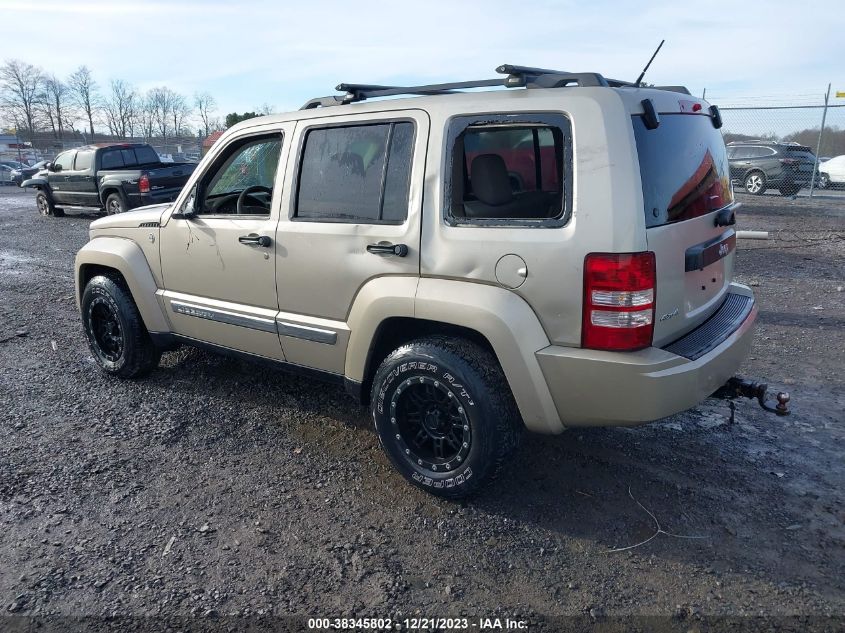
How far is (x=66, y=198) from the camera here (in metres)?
15.7

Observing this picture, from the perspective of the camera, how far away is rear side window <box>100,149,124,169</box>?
1488cm

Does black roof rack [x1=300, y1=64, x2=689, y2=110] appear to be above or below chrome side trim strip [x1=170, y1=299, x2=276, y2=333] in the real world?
above

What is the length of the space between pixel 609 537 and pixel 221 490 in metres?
1.95

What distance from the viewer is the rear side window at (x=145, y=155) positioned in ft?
49.8

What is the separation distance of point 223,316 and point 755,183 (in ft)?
56.7

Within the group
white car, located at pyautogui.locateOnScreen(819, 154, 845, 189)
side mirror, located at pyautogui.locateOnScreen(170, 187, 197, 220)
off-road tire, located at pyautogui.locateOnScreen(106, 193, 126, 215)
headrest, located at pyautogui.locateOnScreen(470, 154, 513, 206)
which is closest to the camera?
headrest, located at pyautogui.locateOnScreen(470, 154, 513, 206)

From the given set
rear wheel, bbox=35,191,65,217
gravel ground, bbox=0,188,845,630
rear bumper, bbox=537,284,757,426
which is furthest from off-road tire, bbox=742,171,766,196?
rear wheel, bbox=35,191,65,217

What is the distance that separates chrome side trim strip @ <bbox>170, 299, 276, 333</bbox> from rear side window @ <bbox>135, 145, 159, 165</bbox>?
1232cm

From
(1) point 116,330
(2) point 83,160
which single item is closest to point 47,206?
(2) point 83,160

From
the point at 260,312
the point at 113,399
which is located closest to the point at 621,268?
the point at 260,312

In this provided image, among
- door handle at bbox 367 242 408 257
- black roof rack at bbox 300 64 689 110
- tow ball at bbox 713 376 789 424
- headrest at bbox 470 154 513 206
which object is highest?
black roof rack at bbox 300 64 689 110

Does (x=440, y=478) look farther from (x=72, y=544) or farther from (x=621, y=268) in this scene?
(x=72, y=544)

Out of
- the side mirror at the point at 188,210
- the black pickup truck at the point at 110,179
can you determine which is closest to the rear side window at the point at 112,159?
the black pickup truck at the point at 110,179

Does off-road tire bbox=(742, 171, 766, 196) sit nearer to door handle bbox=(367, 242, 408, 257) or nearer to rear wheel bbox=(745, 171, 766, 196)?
rear wheel bbox=(745, 171, 766, 196)
